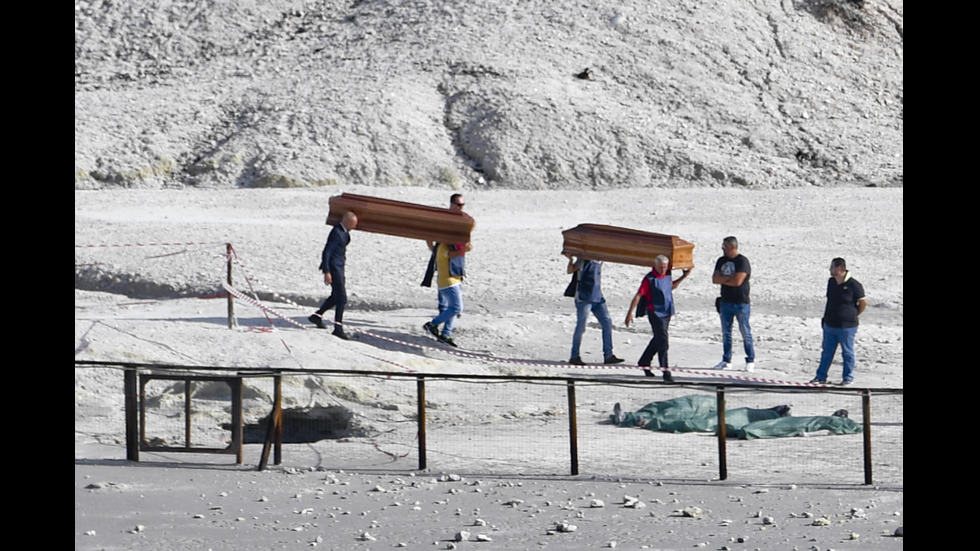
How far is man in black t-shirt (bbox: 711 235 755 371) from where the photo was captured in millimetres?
14392

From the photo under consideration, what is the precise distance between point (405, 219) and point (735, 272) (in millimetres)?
4360

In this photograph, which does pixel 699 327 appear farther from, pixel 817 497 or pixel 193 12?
pixel 193 12

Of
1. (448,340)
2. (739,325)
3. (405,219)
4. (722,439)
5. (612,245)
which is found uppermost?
(405,219)

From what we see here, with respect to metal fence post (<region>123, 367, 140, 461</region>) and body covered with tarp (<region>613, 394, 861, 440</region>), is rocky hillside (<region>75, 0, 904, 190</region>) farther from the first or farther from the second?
metal fence post (<region>123, 367, 140, 461</region>)

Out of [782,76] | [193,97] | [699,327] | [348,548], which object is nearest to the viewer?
[348,548]

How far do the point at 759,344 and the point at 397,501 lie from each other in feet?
28.7

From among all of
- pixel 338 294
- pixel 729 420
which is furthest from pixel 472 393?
pixel 729 420

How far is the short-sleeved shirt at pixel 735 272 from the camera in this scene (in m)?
14.4

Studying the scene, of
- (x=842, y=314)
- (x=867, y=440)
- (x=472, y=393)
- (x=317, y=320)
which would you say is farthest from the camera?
(x=317, y=320)

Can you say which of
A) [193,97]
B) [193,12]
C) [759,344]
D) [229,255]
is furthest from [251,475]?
[193,12]

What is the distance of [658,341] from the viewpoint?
1373 centimetres

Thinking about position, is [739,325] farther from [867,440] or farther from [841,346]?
[867,440]
